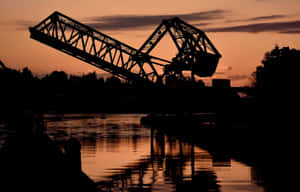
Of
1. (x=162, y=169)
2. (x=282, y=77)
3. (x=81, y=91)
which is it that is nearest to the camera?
(x=162, y=169)

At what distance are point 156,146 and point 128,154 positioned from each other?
20.5 feet

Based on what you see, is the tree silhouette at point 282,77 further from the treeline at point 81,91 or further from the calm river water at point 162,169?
the calm river water at point 162,169

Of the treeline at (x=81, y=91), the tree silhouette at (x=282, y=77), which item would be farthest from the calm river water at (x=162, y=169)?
the tree silhouette at (x=282, y=77)

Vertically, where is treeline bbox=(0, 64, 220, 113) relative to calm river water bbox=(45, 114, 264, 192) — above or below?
above

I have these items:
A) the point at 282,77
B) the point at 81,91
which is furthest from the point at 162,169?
the point at 282,77

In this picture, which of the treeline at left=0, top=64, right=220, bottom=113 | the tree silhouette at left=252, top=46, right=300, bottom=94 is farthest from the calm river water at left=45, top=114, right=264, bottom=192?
the tree silhouette at left=252, top=46, right=300, bottom=94

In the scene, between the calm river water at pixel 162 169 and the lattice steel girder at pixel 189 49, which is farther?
the lattice steel girder at pixel 189 49

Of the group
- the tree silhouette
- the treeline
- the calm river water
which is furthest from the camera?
the tree silhouette

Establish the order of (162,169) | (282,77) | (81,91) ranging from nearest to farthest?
1. (162,169)
2. (81,91)
3. (282,77)

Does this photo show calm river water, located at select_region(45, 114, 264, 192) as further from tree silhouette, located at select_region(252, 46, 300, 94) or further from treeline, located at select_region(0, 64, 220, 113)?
Answer: tree silhouette, located at select_region(252, 46, 300, 94)

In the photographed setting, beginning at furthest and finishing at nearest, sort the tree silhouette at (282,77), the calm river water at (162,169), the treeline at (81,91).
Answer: the tree silhouette at (282,77) < the treeline at (81,91) < the calm river water at (162,169)

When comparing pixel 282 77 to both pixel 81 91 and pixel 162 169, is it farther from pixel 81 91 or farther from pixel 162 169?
pixel 162 169

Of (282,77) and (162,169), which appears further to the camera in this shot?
(282,77)

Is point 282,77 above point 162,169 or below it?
above
